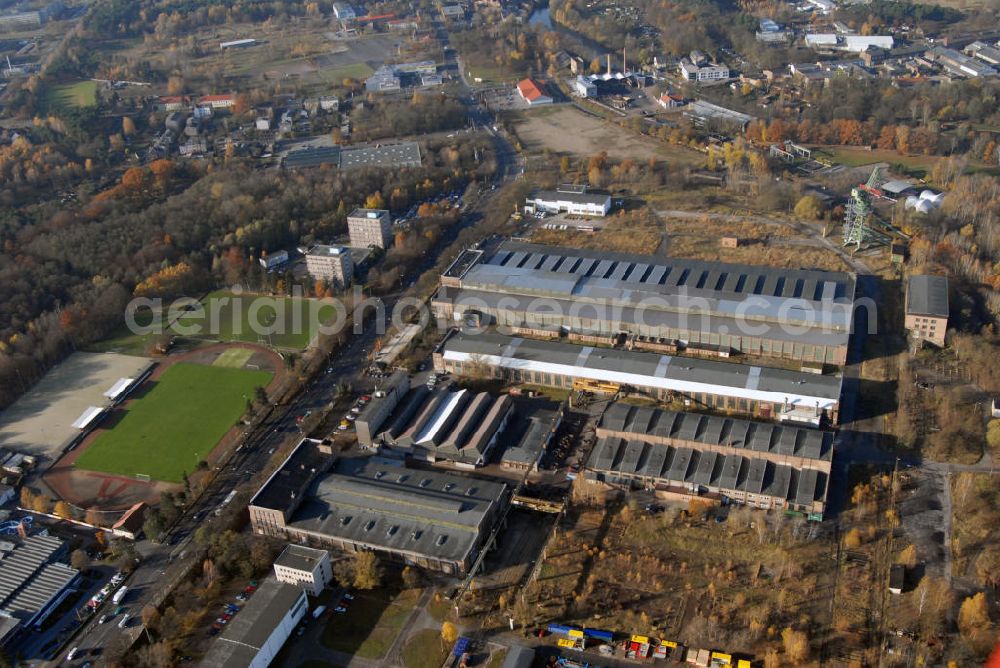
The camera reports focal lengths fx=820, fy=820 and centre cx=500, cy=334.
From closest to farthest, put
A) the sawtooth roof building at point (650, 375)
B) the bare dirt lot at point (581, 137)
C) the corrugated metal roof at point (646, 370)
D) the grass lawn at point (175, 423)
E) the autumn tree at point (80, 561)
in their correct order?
1. the autumn tree at point (80, 561)
2. the sawtooth roof building at point (650, 375)
3. the corrugated metal roof at point (646, 370)
4. the grass lawn at point (175, 423)
5. the bare dirt lot at point (581, 137)

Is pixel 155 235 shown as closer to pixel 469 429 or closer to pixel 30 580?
pixel 30 580

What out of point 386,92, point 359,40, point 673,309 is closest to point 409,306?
point 673,309

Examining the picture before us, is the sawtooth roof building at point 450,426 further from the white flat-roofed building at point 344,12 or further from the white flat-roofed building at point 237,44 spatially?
the white flat-roofed building at point 344,12

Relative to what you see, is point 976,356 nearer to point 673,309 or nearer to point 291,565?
point 673,309

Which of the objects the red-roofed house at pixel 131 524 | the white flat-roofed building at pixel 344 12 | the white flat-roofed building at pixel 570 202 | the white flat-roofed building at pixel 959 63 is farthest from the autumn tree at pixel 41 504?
the white flat-roofed building at pixel 344 12

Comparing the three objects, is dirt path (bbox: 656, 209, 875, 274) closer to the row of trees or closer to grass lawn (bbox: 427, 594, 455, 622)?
the row of trees
